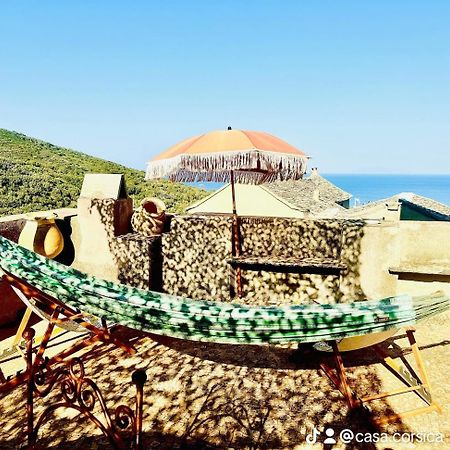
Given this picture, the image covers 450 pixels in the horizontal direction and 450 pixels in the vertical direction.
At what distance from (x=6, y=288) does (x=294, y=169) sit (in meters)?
4.96

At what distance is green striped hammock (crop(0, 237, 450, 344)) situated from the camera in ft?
9.09

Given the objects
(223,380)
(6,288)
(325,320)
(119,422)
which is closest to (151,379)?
(223,380)

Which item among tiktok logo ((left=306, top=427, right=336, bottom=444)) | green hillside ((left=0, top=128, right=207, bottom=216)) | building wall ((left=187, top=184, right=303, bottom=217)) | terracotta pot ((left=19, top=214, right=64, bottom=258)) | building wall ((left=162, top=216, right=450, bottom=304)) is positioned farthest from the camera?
green hillside ((left=0, top=128, right=207, bottom=216))

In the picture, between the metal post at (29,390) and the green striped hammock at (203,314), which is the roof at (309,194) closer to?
the green striped hammock at (203,314)

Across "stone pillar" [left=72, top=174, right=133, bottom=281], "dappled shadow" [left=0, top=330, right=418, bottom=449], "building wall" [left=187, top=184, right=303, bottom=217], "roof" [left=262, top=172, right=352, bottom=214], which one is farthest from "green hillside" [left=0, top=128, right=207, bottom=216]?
"dappled shadow" [left=0, top=330, right=418, bottom=449]

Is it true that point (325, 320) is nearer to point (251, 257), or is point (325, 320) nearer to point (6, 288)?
point (251, 257)

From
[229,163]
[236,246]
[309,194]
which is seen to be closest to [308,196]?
[309,194]

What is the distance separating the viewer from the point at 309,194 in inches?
1185

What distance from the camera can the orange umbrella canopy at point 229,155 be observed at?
5258mm

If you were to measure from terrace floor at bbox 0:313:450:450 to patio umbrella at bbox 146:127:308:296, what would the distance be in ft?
8.52

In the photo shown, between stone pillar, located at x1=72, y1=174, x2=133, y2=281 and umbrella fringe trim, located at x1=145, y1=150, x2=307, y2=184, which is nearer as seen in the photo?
umbrella fringe trim, located at x1=145, y1=150, x2=307, y2=184

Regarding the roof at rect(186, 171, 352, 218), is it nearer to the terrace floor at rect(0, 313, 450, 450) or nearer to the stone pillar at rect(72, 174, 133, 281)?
the stone pillar at rect(72, 174, 133, 281)

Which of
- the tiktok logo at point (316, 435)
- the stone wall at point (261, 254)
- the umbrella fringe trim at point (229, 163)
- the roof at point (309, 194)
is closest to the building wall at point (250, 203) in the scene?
the roof at point (309, 194)

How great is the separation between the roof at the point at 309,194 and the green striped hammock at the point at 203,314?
1863 centimetres
